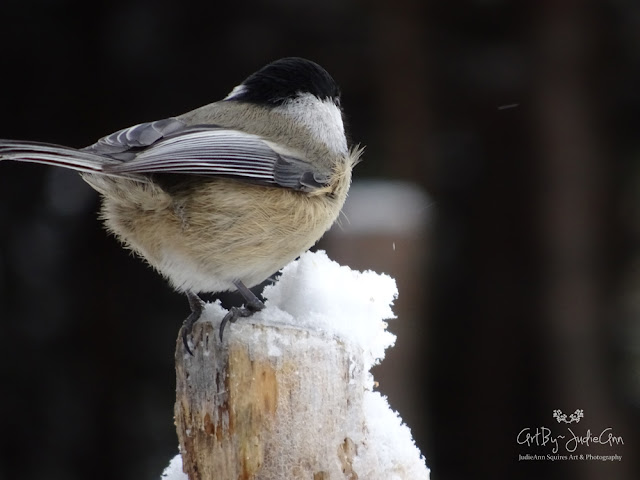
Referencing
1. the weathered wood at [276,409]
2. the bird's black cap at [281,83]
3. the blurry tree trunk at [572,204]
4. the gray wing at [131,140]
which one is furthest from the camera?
the blurry tree trunk at [572,204]

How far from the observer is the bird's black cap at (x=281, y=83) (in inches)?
77.0

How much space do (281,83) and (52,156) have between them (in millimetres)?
713

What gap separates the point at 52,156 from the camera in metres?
1.42

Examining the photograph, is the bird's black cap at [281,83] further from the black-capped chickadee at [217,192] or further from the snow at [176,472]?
the snow at [176,472]

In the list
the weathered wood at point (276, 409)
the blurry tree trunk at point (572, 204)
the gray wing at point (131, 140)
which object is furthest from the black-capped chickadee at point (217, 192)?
the blurry tree trunk at point (572, 204)

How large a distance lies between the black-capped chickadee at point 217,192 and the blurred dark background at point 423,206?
1.18 m

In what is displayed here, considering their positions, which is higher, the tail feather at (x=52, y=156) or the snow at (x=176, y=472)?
the tail feather at (x=52, y=156)

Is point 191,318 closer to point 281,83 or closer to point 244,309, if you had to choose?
point 244,309

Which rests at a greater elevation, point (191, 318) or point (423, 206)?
point (423, 206)

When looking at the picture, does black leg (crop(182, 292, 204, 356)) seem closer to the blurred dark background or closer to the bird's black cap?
the bird's black cap

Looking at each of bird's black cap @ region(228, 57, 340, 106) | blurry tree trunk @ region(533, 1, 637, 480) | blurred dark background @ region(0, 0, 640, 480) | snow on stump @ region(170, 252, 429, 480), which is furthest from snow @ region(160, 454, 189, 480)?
blurry tree trunk @ region(533, 1, 637, 480)

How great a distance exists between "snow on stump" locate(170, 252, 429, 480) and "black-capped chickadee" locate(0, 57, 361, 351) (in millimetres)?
96

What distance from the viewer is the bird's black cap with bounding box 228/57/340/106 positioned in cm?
196

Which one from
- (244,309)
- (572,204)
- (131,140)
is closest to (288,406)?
(244,309)
